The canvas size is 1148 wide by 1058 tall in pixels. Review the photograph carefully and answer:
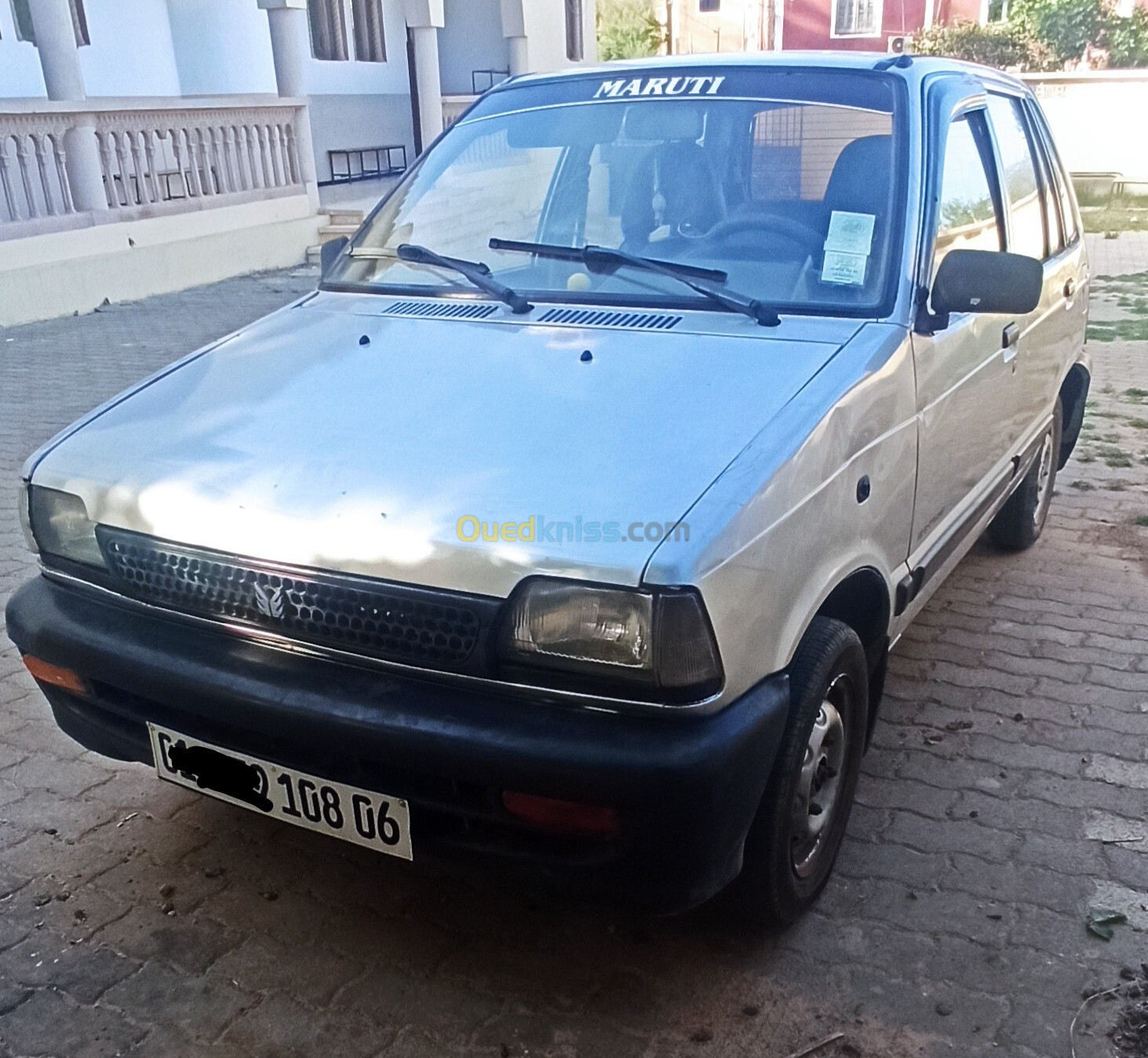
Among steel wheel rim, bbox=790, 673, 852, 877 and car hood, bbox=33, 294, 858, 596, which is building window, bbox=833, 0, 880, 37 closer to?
car hood, bbox=33, 294, 858, 596

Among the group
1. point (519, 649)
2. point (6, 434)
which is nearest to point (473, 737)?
point (519, 649)

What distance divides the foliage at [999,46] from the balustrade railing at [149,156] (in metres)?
21.3

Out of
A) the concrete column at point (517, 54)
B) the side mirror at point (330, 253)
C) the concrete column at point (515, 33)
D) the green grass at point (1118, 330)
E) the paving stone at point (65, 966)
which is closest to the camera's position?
the paving stone at point (65, 966)

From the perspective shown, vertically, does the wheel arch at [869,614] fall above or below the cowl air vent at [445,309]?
below

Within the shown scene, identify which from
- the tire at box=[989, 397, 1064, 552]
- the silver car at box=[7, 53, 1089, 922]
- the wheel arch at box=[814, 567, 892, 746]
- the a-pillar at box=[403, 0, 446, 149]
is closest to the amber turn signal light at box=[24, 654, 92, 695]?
the silver car at box=[7, 53, 1089, 922]

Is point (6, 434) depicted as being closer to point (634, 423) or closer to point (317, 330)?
point (317, 330)

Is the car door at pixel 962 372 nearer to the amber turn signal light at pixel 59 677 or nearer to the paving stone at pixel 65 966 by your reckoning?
the amber turn signal light at pixel 59 677

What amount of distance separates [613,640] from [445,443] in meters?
0.62

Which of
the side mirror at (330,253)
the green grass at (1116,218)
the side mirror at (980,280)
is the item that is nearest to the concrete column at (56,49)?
the side mirror at (330,253)

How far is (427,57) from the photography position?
53.1ft

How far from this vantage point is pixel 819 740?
2.47m

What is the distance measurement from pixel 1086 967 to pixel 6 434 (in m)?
6.59

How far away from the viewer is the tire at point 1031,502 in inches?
185

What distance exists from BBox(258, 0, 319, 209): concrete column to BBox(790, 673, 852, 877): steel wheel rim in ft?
42.1
